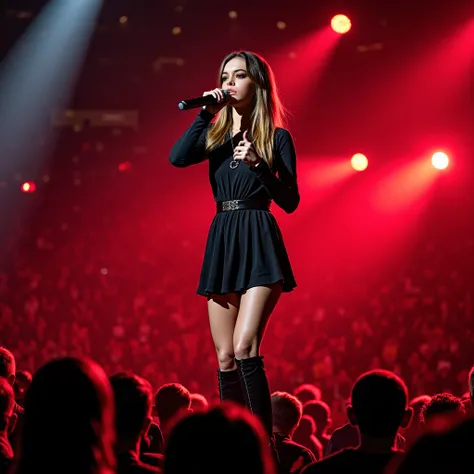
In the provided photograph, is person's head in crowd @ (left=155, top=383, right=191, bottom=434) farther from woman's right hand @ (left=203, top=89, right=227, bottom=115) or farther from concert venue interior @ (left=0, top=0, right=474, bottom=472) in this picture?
concert venue interior @ (left=0, top=0, right=474, bottom=472)

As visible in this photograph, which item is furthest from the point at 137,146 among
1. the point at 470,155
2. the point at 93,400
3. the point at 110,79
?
the point at 93,400

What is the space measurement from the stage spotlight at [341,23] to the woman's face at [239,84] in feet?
31.3

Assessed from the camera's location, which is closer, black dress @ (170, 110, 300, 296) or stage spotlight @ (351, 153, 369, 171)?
black dress @ (170, 110, 300, 296)

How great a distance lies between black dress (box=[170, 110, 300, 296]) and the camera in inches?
147

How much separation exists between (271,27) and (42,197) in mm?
5328

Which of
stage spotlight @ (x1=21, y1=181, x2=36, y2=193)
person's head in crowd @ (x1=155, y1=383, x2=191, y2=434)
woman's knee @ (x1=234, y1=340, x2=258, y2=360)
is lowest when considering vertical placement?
person's head in crowd @ (x1=155, y1=383, x2=191, y2=434)

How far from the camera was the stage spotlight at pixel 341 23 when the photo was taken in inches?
512

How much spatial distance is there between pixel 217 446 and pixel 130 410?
1.37m

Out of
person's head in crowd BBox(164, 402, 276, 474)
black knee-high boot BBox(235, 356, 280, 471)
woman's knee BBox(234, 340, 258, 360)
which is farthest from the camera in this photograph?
woman's knee BBox(234, 340, 258, 360)

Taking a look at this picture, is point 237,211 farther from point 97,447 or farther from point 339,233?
point 339,233

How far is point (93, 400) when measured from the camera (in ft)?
6.52

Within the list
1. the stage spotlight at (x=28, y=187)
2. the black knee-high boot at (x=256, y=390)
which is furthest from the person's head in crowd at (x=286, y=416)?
the stage spotlight at (x=28, y=187)

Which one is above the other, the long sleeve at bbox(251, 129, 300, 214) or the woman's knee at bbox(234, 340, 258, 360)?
the long sleeve at bbox(251, 129, 300, 214)

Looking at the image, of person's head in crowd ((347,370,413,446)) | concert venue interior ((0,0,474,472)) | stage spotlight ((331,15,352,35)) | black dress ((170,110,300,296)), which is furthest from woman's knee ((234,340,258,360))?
stage spotlight ((331,15,352,35))
